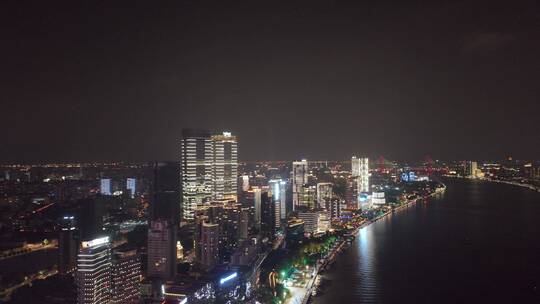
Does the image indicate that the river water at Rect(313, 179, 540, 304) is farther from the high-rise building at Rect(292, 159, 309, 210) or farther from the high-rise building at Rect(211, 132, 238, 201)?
the high-rise building at Rect(211, 132, 238, 201)

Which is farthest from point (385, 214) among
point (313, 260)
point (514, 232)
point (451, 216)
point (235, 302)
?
point (235, 302)

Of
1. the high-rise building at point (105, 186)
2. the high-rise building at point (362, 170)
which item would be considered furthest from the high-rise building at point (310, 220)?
the high-rise building at point (362, 170)

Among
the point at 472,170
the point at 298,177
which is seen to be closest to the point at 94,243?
the point at 298,177

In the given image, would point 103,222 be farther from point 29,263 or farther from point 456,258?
point 456,258

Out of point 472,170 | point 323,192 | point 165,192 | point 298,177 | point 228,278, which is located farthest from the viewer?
point 472,170

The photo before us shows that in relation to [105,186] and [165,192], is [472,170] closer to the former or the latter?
[165,192]
